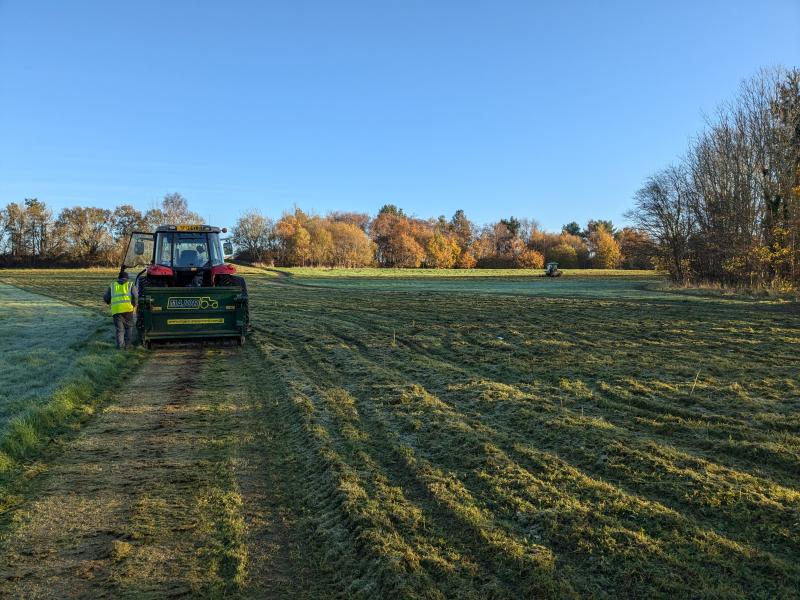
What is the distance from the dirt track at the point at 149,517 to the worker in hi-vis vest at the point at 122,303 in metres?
Answer: 5.23

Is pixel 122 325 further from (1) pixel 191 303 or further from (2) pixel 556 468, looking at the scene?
(2) pixel 556 468

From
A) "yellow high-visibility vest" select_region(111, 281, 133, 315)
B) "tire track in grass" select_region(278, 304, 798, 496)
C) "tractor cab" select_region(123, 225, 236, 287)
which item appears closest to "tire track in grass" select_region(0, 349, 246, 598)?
"tire track in grass" select_region(278, 304, 798, 496)

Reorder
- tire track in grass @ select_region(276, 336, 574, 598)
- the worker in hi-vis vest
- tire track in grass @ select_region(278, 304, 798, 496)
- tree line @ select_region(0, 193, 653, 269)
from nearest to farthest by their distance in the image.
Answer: tire track in grass @ select_region(276, 336, 574, 598), tire track in grass @ select_region(278, 304, 798, 496), the worker in hi-vis vest, tree line @ select_region(0, 193, 653, 269)

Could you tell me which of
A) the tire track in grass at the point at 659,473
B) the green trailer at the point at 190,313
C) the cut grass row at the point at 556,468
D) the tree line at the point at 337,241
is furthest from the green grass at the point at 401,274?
the tire track in grass at the point at 659,473

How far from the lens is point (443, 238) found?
96625 mm

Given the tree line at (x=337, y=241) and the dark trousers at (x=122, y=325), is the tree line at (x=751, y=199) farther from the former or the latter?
the dark trousers at (x=122, y=325)

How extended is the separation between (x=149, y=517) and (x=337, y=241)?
8176 centimetres

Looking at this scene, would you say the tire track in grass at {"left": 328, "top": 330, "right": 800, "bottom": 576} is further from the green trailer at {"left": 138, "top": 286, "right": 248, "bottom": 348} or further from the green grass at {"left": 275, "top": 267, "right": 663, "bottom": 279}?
the green grass at {"left": 275, "top": 267, "right": 663, "bottom": 279}

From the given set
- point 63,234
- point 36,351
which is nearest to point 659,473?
point 36,351

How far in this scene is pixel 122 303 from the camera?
11.0 metres

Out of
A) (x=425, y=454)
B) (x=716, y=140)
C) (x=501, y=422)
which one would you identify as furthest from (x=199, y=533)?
(x=716, y=140)

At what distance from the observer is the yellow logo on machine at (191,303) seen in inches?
429

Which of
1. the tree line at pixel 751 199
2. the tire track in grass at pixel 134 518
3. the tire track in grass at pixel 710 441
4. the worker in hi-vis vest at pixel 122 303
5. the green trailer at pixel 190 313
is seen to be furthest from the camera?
the tree line at pixel 751 199

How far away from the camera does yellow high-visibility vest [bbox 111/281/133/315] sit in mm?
10992
